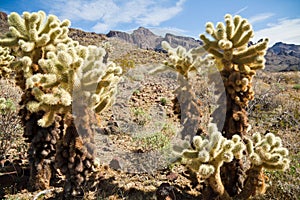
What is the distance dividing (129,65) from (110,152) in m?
8.85

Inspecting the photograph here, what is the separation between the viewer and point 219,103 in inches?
161

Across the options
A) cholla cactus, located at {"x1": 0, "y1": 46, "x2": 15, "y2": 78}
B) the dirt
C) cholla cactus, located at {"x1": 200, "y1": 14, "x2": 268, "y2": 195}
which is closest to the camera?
cholla cactus, located at {"x1": 200, "y1": 14, "x2": 268, "y2": 195}

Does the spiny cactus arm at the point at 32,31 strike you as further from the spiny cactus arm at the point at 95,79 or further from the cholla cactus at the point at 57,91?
the spiny cactus arm at the point at 95,79

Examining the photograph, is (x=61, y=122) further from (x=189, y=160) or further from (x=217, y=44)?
(x=217, y=44)

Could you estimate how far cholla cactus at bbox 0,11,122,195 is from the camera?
138 inches

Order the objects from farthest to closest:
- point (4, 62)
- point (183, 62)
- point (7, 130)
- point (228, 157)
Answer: point (4, 62), point (7, 130), point (183, 62), point (228, 157)

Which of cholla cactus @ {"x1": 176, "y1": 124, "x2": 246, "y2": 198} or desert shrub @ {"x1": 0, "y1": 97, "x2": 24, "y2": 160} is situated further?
desert shrub @ {"x1": 0, "y1": 97, "x2": 24, "y2": 160}

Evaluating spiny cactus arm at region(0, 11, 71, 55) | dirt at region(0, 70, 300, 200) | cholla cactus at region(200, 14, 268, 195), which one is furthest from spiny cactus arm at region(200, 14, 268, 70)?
spiny cactus arm at region(0, 11, 71, 55)

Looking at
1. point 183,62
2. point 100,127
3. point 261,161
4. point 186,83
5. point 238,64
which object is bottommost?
point 261,161

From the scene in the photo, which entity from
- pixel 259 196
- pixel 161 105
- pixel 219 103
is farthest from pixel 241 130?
pixel 161 105

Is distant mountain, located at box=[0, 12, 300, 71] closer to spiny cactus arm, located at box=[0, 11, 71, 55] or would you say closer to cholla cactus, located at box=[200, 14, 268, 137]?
cholla cactus, located at box=[200, 14, 268, 137]

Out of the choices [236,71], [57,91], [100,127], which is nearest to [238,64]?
[236,71]

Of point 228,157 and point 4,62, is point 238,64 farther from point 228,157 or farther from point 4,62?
point 4,62

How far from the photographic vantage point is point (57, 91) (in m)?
3.46
